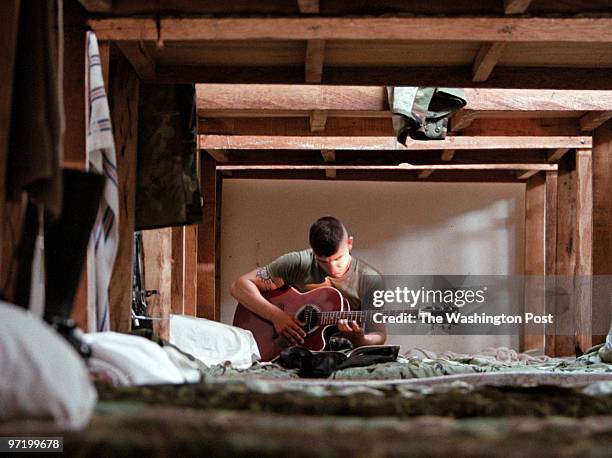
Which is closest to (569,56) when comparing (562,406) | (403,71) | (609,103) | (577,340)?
(403,71)

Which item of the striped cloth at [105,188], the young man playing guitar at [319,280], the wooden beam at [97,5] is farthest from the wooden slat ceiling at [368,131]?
the striped cloth at [105,188]

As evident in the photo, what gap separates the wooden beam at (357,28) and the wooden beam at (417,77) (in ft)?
3.02

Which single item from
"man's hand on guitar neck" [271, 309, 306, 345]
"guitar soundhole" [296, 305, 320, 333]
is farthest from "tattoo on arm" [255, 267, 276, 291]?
"guitar soundhole" [296, 305, 320, 333]

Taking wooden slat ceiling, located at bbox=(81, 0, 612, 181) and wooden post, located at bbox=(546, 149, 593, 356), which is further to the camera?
wooden post, located at bbox=(546, 149, 593, 356)

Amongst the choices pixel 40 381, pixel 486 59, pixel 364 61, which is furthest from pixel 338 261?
pixel 40 381

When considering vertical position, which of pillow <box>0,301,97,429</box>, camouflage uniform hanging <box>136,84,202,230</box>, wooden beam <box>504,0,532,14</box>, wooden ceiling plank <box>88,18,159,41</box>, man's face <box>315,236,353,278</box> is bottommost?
pillow <box>0,301,97,429</box>

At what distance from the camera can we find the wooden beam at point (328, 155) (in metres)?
8.18

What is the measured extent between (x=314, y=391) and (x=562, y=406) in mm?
650

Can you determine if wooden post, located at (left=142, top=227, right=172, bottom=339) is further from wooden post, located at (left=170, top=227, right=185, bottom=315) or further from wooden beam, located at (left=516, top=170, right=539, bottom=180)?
wooden beam, located at (left=516, top=170, right=539, bottom=180)

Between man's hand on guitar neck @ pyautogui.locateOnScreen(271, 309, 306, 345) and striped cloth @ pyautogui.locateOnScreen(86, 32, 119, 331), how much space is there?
293cm

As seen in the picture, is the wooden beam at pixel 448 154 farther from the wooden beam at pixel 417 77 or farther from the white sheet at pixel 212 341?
the wooden beam at pixel 417 77

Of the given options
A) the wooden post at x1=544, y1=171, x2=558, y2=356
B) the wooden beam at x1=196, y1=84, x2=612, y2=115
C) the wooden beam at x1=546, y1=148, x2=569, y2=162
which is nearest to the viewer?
the wooden beam at x1=196, y1=84, x2=612, y2=115

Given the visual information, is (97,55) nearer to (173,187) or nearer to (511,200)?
(173,187)

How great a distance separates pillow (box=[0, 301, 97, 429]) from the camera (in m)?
1.73
